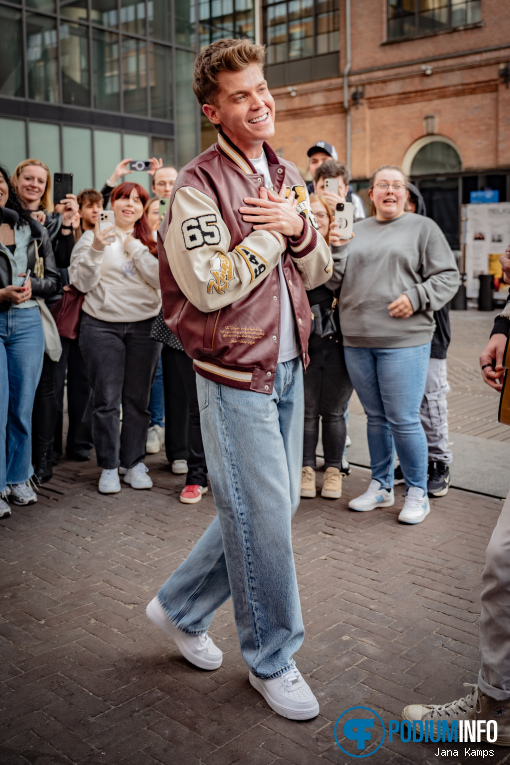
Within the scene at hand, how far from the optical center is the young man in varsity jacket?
2.74 metres

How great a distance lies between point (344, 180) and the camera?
673cm

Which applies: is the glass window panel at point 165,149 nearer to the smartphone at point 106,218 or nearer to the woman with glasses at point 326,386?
the smartphone at point 106,218

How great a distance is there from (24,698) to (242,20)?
95.8 ft

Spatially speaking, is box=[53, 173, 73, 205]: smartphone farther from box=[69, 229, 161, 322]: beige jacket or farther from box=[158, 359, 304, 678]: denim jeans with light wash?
box=[158, 359, 304, 678]: denim jeans with light wash

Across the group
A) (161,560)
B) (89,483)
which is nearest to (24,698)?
(161,560)

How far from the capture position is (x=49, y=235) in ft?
20.4

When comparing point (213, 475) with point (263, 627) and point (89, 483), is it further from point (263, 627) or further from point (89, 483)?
point (89, 483)

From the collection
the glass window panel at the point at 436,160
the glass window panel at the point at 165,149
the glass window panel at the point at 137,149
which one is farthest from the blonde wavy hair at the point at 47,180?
the glass window panel at the point at 436,160

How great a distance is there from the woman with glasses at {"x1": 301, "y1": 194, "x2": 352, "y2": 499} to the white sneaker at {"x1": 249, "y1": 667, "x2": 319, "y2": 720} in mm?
2770

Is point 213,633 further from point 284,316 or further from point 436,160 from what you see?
point 436,160

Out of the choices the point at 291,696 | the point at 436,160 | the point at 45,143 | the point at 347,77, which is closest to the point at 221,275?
the point at 291,696

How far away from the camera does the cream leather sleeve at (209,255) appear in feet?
8.79

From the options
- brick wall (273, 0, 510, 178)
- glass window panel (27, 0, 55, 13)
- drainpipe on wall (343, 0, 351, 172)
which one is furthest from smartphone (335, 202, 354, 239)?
drainpipe on wall (343, 0, 351, 172)

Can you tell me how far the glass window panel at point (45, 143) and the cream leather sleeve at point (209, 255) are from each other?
53.7 feet
